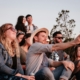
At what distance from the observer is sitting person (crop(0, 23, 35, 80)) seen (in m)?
4.95

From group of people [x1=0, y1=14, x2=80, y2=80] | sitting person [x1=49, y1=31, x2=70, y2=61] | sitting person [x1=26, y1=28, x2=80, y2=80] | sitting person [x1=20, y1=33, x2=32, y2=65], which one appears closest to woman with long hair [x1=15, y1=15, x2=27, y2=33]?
sitting person [x1=49, y1=31, x2=70, y2=61]

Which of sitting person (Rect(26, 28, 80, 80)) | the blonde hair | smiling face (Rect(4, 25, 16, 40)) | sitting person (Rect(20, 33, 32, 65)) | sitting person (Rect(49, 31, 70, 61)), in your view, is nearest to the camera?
the blonde hair

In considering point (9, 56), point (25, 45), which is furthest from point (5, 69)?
point (25, 45)

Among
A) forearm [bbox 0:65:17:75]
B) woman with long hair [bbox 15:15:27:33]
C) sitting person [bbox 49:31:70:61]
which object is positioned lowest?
sitting person [bbox 49:31:70:61]

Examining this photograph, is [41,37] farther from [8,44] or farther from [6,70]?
[6,70]

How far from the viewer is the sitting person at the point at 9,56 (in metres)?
4.95

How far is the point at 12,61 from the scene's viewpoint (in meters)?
5.29

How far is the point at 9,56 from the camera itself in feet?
17.1

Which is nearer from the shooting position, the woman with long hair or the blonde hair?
the blonde hair

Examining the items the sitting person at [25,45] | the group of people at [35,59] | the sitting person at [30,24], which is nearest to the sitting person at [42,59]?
the group of people at [35,59]

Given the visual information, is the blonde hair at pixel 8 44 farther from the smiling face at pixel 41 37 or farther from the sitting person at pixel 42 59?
the smiling face at pixel 41 37

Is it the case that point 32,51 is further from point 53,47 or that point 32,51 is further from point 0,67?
point 0,67

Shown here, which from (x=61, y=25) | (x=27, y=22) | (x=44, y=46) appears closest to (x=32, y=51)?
(x=44, y=46)

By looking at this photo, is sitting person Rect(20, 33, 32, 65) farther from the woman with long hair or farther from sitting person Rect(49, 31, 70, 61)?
the woman with long hair
